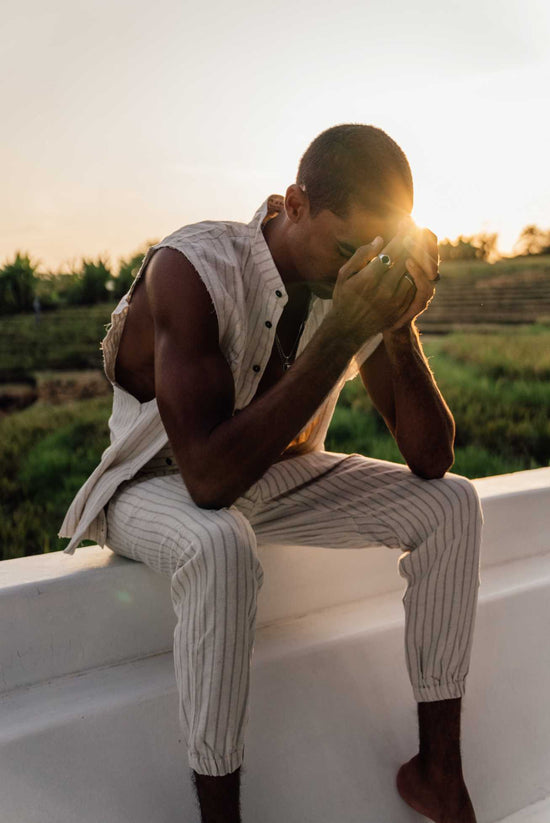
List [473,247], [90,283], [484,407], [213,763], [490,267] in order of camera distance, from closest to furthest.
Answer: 1. [213,763]
2. [90,283]
3. [484,407]
4. [473,247]
5. [490,267]

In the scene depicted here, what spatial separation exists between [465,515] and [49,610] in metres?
0.73

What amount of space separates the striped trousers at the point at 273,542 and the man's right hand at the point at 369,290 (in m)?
0.34

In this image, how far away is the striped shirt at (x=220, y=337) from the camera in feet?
4.62

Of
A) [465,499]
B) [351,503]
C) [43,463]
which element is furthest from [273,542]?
[43,463]

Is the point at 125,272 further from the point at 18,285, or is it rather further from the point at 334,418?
the point at 334,418

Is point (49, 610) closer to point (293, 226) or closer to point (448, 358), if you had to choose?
point (293, 226)

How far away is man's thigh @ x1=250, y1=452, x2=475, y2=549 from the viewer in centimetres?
145

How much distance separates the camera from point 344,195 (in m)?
1.43

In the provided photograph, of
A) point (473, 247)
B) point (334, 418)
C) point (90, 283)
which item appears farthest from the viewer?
point (473, 247)

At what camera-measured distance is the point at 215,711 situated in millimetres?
1125

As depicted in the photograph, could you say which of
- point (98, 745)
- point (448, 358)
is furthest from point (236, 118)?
point (98, 745)

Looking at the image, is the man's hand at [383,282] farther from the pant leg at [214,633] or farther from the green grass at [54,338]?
the green grass at [54,338]

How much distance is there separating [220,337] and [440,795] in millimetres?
869

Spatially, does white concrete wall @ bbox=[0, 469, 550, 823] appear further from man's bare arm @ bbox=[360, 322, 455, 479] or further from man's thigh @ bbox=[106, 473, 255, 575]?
man's bare arm @ bbox=[360, 322, 455, 479]
